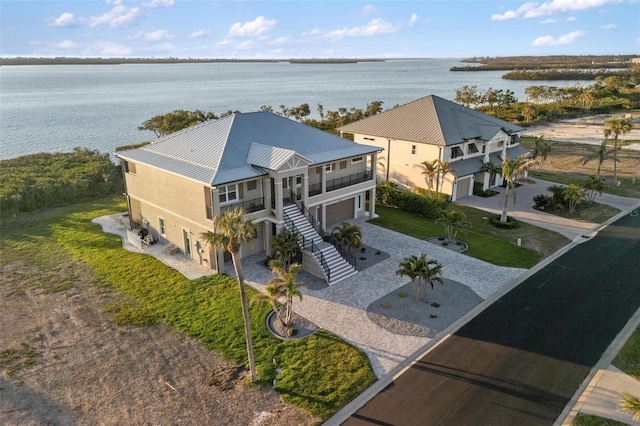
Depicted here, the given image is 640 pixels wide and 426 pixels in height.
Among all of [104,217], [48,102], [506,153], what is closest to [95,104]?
[48,102]

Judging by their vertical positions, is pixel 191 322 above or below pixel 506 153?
below

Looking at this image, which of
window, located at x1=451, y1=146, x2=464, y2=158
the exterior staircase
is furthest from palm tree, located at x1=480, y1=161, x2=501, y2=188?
the exterior staircase

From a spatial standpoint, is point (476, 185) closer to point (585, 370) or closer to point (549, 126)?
point (585, 370)

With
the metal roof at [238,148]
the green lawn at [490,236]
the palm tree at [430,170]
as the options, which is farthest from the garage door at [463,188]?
the metal roof at [238,148]

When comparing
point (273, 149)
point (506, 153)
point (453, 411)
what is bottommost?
point (453, 411)

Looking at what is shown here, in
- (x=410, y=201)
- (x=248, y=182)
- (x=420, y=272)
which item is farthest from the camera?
(x=410, y=201)

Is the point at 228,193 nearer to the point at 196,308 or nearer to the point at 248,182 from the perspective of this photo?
the point at 248,182

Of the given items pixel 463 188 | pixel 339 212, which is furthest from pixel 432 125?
pixel 339 212
